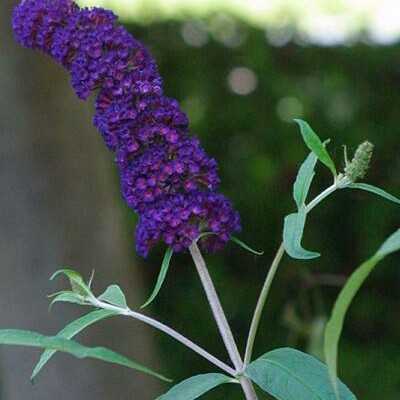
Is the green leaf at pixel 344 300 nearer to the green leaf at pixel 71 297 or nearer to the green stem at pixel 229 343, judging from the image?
the green stem at pixel 229 343

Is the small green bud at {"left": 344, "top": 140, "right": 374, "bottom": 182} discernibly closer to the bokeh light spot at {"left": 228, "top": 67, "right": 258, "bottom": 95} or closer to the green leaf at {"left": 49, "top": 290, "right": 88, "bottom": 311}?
the green leaf at {"left": 49, "top": 290, "right": 88, "bottom": 311}

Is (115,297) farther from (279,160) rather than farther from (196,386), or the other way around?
(279,160)

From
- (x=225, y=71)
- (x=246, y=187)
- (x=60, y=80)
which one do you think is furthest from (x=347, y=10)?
(x=60, y=80)

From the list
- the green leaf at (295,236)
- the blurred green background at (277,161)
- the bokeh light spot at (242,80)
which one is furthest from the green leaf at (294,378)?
the bokeh light spot at (242,80)

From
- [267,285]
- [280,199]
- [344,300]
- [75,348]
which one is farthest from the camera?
[280,199]

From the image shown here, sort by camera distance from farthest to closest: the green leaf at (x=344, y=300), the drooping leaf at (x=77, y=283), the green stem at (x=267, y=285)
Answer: the drooping leaf at (x=77, y=283) → the green stem at (x=267, y=285) → the green leaf at (x=344, y=300)

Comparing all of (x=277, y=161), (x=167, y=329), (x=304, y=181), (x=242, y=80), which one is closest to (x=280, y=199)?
(x=277, y=161)

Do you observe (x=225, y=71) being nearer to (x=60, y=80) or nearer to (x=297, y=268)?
(x=297, y=268)
